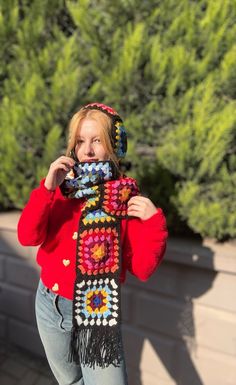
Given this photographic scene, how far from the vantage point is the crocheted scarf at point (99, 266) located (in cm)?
173

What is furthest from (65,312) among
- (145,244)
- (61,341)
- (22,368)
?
(22,368)

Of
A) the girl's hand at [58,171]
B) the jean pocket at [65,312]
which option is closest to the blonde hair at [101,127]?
the girl's hand at [58,171]

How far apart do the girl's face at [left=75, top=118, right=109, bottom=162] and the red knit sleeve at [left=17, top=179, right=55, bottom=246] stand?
0.22 meters

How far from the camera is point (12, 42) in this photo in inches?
109

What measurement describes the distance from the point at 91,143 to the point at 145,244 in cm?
50

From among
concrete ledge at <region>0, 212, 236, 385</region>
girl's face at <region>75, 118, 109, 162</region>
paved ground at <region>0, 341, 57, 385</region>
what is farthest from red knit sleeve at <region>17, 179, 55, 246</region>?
paved ground at <region>0, 341, 57, 385</region>

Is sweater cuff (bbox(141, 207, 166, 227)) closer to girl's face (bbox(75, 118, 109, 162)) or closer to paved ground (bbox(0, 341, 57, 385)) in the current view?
girl's face (bbox(75, 118, 109, 162))

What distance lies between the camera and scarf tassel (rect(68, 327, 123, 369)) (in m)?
1.73

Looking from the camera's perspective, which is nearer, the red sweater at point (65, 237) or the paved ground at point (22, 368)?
the red sweater at point (65, 237)

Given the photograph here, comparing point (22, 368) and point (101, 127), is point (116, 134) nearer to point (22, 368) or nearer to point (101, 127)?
point (101, 127)

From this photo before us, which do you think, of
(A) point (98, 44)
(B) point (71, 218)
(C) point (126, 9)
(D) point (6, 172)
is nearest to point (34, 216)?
(B) point (71, 218)

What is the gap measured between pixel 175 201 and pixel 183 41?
0.95m

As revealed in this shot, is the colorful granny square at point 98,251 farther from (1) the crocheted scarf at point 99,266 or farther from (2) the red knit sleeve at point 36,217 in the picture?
(2) the red knit sleeve at point 36,217

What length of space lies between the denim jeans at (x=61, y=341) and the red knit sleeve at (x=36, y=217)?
11.5 inches
